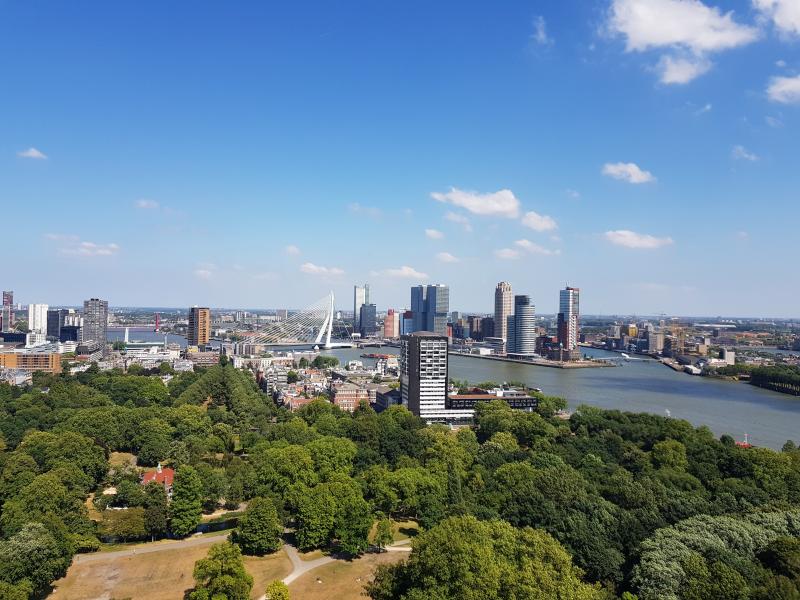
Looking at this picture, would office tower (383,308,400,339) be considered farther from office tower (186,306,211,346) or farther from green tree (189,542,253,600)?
green tree (189,542,253,600)

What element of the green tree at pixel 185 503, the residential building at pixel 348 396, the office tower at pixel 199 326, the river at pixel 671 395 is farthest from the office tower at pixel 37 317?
the green tree at pixel 185 503

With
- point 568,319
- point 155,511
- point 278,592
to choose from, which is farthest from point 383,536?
point 568,319

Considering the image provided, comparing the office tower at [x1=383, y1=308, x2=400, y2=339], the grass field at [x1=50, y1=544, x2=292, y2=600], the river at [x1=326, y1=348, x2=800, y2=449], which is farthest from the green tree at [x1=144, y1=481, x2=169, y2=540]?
the office tower at [x1=383, y1=308, x2=400, y2=339]

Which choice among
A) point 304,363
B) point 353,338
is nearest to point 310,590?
point 304,363

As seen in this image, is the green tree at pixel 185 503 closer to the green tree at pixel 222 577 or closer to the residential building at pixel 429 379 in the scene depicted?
the green tree at pixel 222 577

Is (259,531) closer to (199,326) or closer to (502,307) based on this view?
(199,326)

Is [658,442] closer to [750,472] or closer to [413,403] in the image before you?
[750,472]
